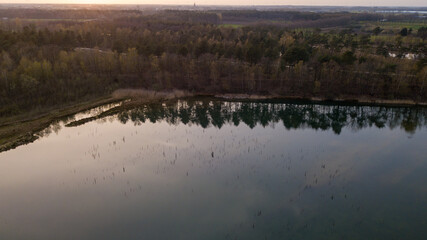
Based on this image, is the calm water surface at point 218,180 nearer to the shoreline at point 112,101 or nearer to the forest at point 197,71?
the shoreline at point 112,101

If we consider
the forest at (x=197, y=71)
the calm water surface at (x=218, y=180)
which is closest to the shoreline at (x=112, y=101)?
the forest at (x=197, y=71)

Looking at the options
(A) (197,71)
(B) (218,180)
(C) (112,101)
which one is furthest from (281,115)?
(C) (112,101)

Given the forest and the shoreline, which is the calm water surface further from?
the forest

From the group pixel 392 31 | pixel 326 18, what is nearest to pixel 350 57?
pixel 392 31

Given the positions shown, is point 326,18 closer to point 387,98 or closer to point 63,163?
point 387,98

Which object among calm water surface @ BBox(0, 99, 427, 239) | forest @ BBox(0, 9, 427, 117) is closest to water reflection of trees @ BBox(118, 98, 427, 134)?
calm water surface @ BBox(0, 99, 427, 239)
